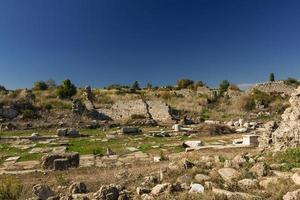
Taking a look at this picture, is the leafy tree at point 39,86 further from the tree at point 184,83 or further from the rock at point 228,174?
the rock at point 228,174

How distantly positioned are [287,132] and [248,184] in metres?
3.63

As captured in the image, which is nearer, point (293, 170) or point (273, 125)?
point (293, 170)

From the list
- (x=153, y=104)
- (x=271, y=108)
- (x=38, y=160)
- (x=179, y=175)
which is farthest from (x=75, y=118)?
(x=179, y=175)

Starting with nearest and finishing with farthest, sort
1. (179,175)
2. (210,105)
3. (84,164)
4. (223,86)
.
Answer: (179,175) < (84,164) < (210,105) < (223,86)

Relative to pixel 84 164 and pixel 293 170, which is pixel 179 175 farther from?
pixel 84 164

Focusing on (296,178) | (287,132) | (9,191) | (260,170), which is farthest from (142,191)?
(287,132)

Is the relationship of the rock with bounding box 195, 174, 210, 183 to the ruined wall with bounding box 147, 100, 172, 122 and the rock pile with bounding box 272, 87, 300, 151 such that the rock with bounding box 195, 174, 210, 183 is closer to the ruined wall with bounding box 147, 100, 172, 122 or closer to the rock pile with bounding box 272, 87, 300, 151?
the rock pile with bounding box 272, 87, 300, 151

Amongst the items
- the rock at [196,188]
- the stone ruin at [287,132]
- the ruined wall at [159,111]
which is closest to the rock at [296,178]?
the rock at [196,188]

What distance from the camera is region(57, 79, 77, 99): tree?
38450 millimetres

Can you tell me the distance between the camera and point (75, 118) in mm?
25969

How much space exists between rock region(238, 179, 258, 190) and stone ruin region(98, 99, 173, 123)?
73.5 feet

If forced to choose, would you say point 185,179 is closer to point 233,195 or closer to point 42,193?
point 233,195

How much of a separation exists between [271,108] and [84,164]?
24.5 m

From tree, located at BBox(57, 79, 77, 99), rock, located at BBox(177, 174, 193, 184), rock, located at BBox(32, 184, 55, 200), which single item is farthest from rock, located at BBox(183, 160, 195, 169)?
tree, located at BBox(57, 79, 77, 99)
